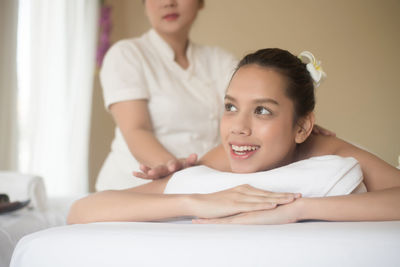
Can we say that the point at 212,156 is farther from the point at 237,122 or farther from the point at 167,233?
the point at 167,233

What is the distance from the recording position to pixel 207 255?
0.72m

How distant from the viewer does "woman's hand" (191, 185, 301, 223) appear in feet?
2.79

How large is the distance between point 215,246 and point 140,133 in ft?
3.03

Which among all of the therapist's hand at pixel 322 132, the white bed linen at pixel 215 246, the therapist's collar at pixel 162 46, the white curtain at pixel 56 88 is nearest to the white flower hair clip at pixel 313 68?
the therapist's hand at pixel 322 132

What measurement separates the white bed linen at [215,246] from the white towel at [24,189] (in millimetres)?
755

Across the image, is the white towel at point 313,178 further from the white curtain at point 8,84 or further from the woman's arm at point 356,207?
the white curtain at point 8,84

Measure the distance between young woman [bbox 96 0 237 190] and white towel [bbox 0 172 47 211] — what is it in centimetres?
30

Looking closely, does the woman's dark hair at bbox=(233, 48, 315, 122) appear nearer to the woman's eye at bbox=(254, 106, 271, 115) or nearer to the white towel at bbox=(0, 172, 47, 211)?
the woman's eye at bbox=(254, 106, 271, 115)

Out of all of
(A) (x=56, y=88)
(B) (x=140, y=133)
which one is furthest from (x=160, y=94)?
(A) (x=56, y=88)

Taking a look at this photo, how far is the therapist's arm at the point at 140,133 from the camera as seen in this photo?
1523 millimetres

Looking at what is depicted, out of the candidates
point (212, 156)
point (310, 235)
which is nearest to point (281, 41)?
point (212, 156)

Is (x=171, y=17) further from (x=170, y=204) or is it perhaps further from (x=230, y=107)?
(x=170, y=204)

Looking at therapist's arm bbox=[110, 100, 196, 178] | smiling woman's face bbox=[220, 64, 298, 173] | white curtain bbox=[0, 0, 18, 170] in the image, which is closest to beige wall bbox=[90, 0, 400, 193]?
smiling woman's face bbox=[220, 64, 298, 173]

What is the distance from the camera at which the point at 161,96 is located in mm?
1754
